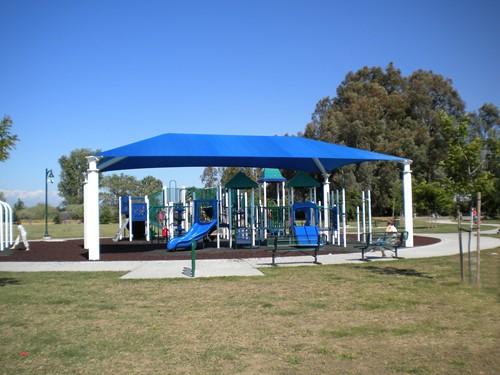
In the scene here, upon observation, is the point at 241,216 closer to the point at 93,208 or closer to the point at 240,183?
the point at 240,183

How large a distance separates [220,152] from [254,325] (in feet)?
34.0

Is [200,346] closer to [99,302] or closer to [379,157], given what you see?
[99,302]

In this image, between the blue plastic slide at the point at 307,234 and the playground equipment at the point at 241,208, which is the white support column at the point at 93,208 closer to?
the playground equipment at the point at 241,208

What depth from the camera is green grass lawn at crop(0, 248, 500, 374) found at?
5117 mm

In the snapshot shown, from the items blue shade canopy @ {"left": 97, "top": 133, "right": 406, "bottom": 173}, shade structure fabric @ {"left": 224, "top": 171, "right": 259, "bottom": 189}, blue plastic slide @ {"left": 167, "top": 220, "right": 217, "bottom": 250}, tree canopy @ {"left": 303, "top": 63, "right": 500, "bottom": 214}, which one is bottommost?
blue plastic slide @ {"left": 167, "top": 220, "right": 217, "bottom": 250}

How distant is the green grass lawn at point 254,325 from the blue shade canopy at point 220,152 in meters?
6.14

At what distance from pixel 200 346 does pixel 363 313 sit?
272 centimetres

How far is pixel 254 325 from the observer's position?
22.1 ft

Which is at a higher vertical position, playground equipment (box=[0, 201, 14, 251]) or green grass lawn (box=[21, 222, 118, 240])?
playground equipment (box=[0, 201, 14, 251])

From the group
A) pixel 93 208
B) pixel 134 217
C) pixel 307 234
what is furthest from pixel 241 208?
pixel 134 217

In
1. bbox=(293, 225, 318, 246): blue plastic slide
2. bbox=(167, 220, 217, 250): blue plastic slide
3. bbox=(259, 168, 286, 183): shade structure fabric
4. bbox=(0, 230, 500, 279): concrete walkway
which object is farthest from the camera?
bbox=(259, 168, 286, 183): shade structure fabric

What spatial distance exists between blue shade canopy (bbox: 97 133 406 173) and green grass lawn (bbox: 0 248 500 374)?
20.1 ft

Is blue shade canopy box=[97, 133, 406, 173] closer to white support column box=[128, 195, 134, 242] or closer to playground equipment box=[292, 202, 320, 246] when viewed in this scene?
playground equipment box=[292, 202, 320, 246]

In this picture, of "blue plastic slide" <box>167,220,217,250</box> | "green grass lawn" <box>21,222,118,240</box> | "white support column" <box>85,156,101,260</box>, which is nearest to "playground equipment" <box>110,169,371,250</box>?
"blue plastic slide" <box>167,220,217,250</box>
